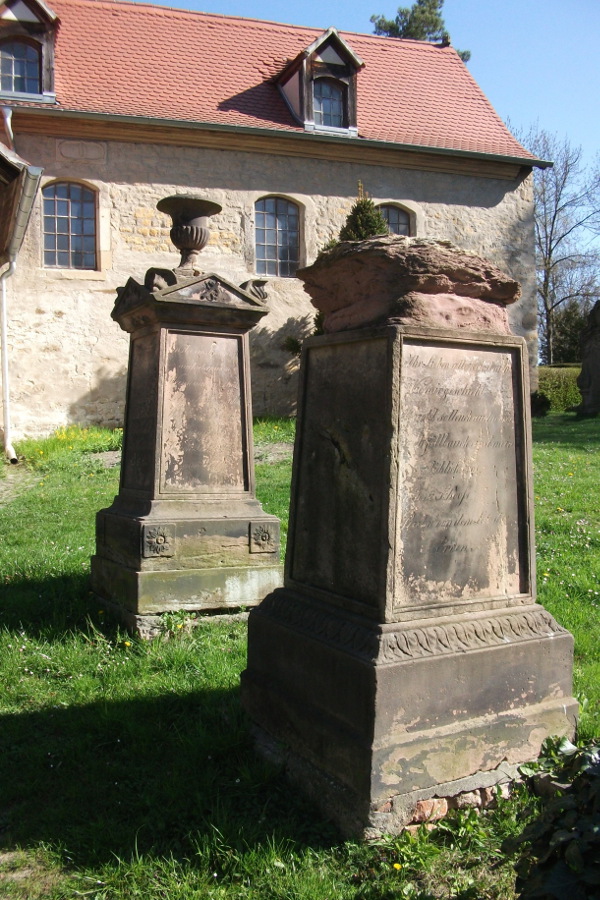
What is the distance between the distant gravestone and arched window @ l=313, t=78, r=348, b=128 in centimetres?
718

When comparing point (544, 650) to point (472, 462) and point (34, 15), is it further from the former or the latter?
point (34, 15)

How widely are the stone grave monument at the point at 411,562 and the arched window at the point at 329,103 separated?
16585mm

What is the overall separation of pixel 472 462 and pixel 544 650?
78 cm

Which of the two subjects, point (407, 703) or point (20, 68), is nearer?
point (407, 703)

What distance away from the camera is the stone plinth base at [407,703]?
108 inches

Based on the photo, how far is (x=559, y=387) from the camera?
21.2 m

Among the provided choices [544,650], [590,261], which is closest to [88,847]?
[544,650]

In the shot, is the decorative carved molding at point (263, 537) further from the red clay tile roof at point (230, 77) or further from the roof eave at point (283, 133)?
the red clay tile roof at point (230, 77)

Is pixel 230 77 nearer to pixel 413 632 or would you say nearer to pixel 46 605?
pixel 46 605

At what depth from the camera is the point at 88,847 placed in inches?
109

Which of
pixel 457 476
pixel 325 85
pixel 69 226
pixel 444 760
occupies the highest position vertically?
pixel 325 85

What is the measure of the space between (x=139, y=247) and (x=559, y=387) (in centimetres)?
1124

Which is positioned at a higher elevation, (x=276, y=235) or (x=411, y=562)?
(x=276, y=235)

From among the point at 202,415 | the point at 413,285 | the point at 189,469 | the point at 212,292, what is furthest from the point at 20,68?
the point at 413,285
